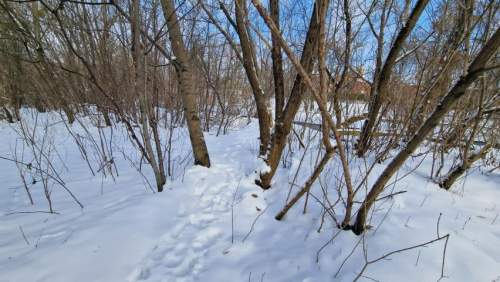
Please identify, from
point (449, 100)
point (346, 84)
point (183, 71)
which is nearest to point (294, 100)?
point (449, 100)

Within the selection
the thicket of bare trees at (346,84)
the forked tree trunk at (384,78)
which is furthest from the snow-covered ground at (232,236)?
the forked tree trunk at (384,78)

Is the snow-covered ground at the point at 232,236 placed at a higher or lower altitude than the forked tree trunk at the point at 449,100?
lower

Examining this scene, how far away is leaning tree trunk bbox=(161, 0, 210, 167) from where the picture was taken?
209 cm

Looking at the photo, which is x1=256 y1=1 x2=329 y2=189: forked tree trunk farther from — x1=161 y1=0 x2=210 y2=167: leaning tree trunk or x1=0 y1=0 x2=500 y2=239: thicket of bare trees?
x1=161 y1=0 x2=210 y2=167: leaning tree trunk

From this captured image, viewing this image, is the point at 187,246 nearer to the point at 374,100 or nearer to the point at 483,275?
the point at 483,275

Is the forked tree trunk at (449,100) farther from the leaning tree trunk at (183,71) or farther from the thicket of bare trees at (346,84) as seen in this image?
the leaning tree trunk at (183,71)

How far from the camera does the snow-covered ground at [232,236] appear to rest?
118cm

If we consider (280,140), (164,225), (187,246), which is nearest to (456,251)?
(280,140)

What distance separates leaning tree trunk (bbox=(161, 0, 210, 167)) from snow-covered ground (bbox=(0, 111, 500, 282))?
18.2 inches

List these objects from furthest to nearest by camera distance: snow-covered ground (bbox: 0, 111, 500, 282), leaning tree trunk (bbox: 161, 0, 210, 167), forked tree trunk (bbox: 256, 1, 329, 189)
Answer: leaning tree trunk (bbox: 161, 0, 210, 167) < forked tree trunk (bbox: 256, 1, 329, 189) < snow-covered ground (bbox: 0, 111, 500, 282)

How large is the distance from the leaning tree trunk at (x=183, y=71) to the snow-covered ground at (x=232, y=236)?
0.46m

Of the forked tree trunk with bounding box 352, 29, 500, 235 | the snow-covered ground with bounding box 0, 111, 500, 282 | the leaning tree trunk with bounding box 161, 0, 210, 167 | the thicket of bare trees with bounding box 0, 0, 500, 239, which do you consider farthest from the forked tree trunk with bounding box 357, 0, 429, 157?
the leaning tree trunk with bounding box 161, 0, 210, 167

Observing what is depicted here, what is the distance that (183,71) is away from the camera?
2.25 m

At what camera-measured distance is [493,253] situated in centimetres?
118
